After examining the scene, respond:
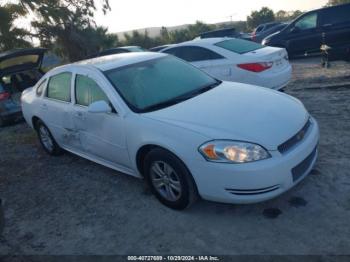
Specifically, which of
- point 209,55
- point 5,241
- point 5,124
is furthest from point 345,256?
point 5,124

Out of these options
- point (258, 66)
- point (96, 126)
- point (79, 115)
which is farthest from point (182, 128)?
point (258, 66)

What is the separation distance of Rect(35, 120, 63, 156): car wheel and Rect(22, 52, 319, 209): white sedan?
63cm

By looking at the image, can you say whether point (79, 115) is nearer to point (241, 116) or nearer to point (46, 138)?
point (46, 138)

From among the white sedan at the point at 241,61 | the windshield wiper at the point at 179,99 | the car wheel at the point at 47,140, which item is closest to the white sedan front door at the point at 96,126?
the windshield wiper at the point at 179,99

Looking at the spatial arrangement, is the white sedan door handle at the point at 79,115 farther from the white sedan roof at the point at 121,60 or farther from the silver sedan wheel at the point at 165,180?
the silver sedan wheel at the point at 165,180

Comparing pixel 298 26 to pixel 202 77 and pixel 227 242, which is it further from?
pixel 227 242

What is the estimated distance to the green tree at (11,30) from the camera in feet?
58.5

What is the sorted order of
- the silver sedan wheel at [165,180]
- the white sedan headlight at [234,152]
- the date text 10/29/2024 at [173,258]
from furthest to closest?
the silver sedan wheel at [165,180] < the white sedan headlight at [234,152] < the date text 10/29/2024 at [173,258]

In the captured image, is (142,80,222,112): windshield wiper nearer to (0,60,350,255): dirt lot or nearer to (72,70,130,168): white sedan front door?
(72,70,130,168): white sedan front door

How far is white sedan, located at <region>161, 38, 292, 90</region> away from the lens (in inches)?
265

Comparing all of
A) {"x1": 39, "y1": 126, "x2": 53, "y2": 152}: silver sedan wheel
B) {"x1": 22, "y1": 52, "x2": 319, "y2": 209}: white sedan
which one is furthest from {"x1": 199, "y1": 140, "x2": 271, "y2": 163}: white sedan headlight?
{"x1": 39, "y1": 126, "x2": 53, "y2": 152}: silver sedan wheel

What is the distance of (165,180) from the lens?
3.86 metres

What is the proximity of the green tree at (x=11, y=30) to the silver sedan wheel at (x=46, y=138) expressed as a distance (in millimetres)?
14006

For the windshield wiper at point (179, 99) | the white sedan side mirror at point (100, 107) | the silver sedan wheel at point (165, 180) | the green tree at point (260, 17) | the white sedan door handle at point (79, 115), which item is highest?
the white sedan side mirror at point (100, 107)
